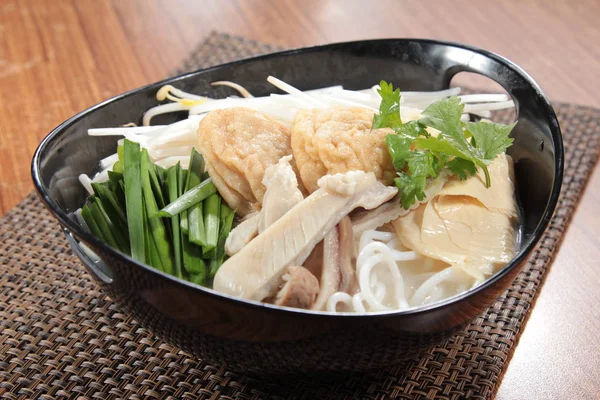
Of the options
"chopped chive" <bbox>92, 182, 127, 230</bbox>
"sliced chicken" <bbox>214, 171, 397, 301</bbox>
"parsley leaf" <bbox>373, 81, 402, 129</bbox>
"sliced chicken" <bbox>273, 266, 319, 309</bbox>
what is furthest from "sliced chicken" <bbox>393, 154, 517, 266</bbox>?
"chopped chive" <bbox>92, 182, 127, 230</bbox>

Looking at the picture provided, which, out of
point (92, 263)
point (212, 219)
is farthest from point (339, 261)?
point (92, 263)

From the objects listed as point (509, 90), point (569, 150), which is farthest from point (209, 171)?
point (569, 150)

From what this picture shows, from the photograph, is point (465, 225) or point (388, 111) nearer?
point (465, 225)

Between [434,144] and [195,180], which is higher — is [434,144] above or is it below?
above

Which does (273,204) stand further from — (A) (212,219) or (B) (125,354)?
(B) (125,354)

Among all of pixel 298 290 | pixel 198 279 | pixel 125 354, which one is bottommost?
pixel 125 354

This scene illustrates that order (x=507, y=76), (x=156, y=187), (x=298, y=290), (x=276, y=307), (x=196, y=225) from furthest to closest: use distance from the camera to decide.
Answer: (x=507, y=76) → (x=156, y=187) → (x=196, y=225) → (x=298, y=290) → (x=276, y=307)
